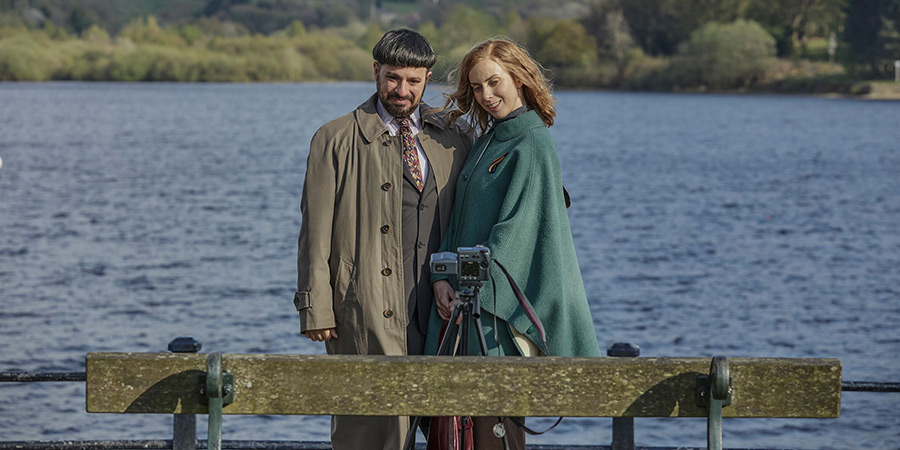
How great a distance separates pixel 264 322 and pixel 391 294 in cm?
1346

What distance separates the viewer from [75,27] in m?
172

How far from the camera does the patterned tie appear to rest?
14.9 feet

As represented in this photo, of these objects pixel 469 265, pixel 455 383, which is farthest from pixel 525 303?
pixel 455 383

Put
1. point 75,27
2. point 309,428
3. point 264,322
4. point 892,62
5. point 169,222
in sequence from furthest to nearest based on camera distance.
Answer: point 75,27 < point 892,62 < point 169,222 < point 264,322 < point 309,428

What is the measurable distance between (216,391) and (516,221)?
1.26 m

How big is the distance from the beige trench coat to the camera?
0.66 metres

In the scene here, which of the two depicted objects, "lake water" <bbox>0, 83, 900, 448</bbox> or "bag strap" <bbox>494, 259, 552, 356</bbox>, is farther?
"lake water" <bbox>0, 83, 900, 448</bbox>

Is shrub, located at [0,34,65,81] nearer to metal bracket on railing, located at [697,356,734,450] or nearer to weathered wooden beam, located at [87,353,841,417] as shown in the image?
weathered wooden beam, located at [87,353,841,417]

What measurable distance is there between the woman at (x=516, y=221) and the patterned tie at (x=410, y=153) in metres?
0.17

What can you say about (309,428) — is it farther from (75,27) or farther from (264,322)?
(75,27)

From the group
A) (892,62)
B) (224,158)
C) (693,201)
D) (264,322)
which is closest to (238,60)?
(892,62)

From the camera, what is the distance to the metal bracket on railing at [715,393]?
3.45 meters

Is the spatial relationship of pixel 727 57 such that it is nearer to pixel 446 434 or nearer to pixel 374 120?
pixel 374 120

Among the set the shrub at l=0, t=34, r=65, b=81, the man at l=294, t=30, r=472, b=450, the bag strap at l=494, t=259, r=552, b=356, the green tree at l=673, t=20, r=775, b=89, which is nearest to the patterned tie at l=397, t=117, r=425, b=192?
the man at l=294, t=30, r=472, b=450
